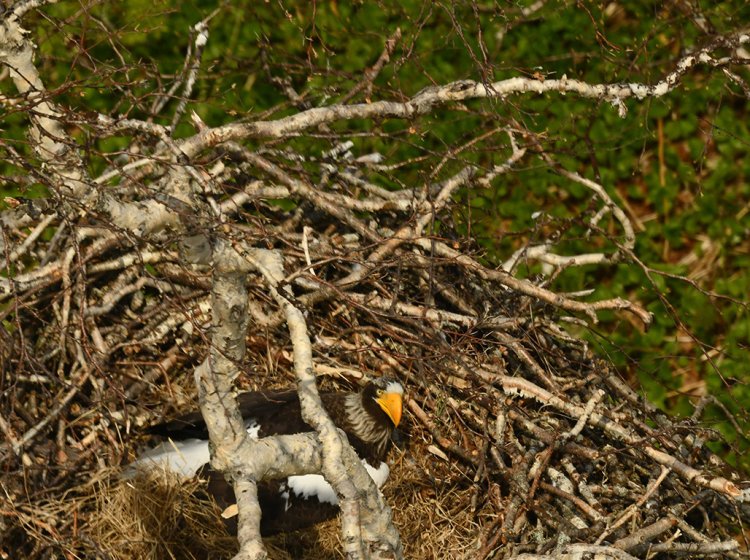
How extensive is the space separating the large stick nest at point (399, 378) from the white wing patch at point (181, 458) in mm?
105

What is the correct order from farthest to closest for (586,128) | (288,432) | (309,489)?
(586,128), (288,432), (309,489)

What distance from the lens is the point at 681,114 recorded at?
25.3 ft

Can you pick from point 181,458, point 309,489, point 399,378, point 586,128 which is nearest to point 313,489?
point 309,489

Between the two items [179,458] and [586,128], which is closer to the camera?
[179,458]

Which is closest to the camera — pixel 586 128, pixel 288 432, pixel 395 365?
pixel 288 432

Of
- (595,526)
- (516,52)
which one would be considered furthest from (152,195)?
(516,52)

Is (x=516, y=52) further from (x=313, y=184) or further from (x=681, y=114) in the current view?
(x=313, y=184)

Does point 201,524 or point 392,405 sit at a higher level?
point 392,405

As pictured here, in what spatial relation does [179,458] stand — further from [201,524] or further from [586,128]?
[586,128]

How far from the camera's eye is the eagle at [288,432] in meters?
4.77

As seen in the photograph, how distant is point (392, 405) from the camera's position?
5.04 m

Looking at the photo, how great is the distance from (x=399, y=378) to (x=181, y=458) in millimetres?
1054

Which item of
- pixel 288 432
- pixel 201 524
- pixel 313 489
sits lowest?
pixel 201 524

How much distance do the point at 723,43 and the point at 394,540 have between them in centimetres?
240
